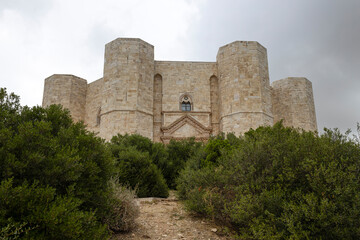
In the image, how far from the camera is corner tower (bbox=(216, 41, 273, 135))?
51.8 ft

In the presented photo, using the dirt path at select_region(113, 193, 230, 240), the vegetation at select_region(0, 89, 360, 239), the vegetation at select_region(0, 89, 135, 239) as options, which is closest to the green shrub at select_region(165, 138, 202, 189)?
the dirt path at select_region(113, 193, 230, 240)

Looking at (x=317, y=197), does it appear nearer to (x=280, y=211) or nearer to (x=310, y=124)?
(x=280, y=211)

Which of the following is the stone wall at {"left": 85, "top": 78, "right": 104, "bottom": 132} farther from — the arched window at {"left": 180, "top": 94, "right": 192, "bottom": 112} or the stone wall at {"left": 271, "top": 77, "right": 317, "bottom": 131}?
the stone wall at {"left": 271, "top": 77, "right": 317, "bottom": 131}

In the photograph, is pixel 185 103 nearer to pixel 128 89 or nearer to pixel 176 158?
pixel 128 89

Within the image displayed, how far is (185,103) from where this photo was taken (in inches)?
699

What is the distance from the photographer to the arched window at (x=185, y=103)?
17.7 metres

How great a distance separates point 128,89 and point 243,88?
22.0 feet

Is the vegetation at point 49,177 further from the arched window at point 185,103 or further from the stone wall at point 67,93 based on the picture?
the stone wall at point 67,93

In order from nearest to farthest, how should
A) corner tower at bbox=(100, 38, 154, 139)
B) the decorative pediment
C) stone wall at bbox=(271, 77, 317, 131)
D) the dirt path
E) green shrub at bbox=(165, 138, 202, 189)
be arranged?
the dirt path < green shrub at bbox=(165, 138, 202, 189) < corner tower at bbox=(100, 38, 154, 139) < the decorative pediment < stone wall at bbox=(271, 77, 317, 131)

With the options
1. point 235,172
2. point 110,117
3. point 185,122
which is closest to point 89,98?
point 110,117

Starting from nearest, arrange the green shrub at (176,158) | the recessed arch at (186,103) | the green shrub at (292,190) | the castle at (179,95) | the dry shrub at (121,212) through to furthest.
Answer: the green shrub at (292,190) → the dry shrub at (121,212) → the green shrub at (176,158) → the castle at (179,95) → the recessed arch at (186,103)

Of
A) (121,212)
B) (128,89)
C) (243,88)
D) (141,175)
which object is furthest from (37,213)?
(243,88)

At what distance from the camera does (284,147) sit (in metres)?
4.16

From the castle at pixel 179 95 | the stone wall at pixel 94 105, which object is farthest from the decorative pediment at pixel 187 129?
the stone wall at pixel 94 105
